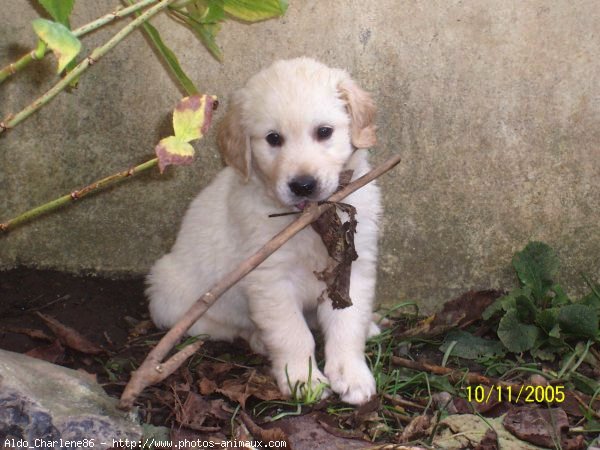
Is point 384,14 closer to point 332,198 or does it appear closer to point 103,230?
point 332,198

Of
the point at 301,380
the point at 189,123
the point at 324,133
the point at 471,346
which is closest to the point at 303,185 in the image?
the point at 324,133

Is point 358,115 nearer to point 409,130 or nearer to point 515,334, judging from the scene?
point 409,130

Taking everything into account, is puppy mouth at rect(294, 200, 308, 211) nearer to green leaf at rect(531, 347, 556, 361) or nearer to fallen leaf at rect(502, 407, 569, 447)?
fallen leaf at rect(502, 407, 569, 447)

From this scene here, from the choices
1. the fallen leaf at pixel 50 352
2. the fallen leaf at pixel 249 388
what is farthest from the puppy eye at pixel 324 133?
the fallen leaf at pixel 50 352

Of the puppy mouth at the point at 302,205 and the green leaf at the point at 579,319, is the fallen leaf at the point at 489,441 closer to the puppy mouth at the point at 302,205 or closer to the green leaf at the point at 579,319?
the green leaf at the point at 579,319

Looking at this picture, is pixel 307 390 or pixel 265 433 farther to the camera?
pixel 307 390

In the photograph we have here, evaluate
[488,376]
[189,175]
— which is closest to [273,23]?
[189,175]

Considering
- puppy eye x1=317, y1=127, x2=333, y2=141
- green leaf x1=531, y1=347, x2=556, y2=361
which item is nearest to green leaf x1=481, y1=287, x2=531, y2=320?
green leaf x1=531, y1=347, x2=556, y2=361
